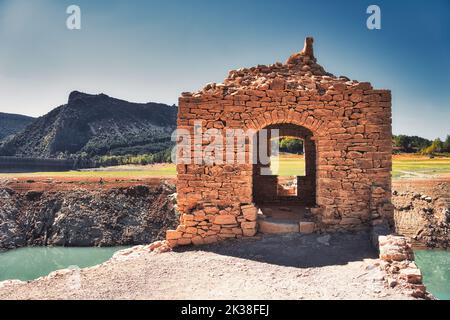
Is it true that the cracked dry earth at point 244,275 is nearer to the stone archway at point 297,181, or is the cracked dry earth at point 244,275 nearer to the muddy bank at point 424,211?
the stone archway at point 297,181

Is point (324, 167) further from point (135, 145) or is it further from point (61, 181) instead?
point (135, 145)

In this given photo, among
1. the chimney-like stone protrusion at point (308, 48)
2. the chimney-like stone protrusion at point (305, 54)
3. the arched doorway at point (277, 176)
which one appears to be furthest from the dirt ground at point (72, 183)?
the chimney-like stone protrusion at point (308, 48)

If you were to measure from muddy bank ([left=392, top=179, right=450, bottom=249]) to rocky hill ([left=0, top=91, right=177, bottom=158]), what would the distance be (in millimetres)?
56853

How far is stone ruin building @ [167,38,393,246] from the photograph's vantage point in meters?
7.13

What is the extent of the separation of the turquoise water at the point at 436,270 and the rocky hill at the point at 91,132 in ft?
199

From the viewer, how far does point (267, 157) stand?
497 inches

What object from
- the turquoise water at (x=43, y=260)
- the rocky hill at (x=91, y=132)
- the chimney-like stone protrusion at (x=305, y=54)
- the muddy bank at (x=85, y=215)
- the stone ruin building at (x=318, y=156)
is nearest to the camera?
the stone ruin building at (x=318, y=156)

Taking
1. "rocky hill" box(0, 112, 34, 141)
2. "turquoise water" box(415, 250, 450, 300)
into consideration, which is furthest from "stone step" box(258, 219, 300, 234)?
"rocky hill" box(0, 112, 34, 141)

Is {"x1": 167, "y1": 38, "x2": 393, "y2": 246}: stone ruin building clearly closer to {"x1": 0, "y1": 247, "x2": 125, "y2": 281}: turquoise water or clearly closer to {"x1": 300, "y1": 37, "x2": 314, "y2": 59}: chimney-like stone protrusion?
{"x1": 300, "y1": 37, "x2": 314, "y2": 59}: chimney-like stone protrusion

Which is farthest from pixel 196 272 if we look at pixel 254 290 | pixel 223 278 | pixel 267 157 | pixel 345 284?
pixel 267 157

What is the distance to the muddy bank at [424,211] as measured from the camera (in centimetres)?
1631

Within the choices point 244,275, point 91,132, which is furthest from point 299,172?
point 91,132

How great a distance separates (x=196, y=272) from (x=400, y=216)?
1662 cm

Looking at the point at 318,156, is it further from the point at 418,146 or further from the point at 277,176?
the point at 418,146
